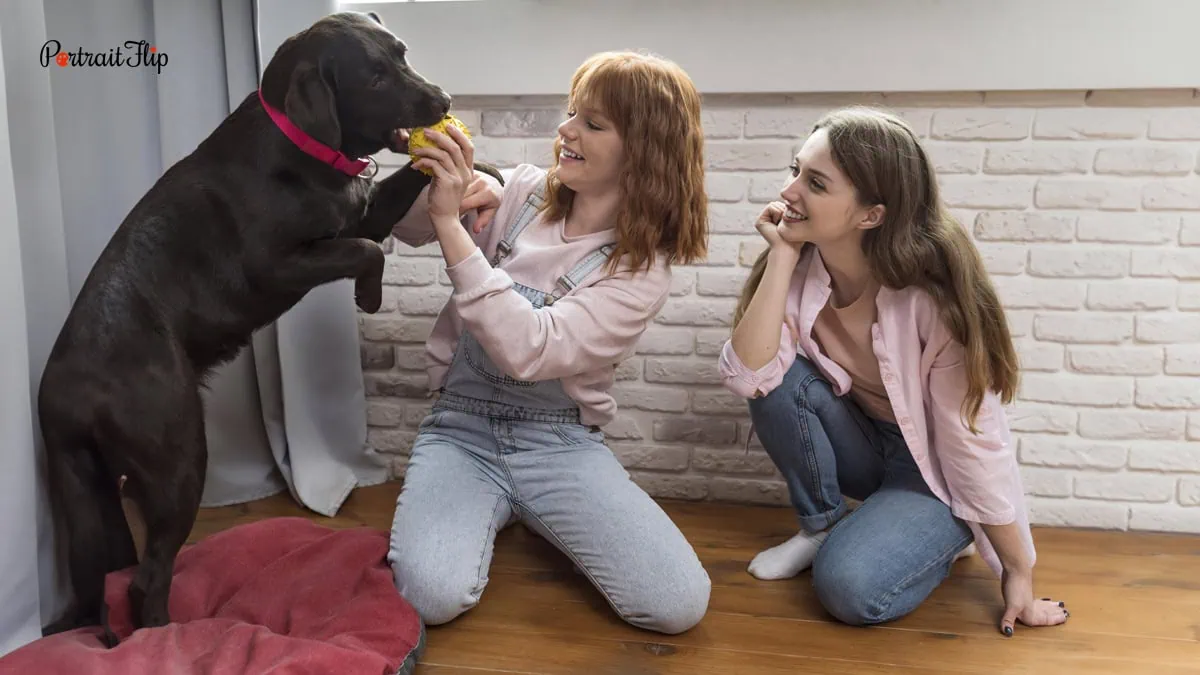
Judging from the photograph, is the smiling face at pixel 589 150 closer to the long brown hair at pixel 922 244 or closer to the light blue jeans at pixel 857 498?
the long brown hair at pixel 922 244

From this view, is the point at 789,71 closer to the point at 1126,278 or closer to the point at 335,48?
the point at 1126,278

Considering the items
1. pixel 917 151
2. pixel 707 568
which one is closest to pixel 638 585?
pixel 707 568

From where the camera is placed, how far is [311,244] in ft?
4.79

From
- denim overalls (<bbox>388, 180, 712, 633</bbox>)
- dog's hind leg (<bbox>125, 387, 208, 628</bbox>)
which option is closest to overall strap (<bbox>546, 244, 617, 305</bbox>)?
denim overalls (<bbox>388, 180, 712, 633</bbox>)

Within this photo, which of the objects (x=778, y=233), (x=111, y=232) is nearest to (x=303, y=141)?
(x=111, y=232)

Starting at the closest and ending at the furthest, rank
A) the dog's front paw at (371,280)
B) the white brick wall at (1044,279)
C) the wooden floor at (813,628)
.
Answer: the dog's front paw at (371,280), the wooden floor at (813,628), the white brick wall at (1044,279)

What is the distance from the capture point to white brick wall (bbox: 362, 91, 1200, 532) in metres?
2.06

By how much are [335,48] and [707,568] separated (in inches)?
48.0

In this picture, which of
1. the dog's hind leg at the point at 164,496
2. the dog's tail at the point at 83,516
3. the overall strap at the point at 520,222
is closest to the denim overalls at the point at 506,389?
the overall strap at the point at 520,222

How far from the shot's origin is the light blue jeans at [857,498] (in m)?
1.70

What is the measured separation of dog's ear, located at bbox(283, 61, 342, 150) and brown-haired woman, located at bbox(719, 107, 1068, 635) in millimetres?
820

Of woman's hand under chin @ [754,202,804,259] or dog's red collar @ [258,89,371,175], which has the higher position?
dog's red collar @ [258,89,371,175]

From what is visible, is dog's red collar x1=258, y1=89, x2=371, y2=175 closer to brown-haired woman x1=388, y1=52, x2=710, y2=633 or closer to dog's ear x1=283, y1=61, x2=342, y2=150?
dog's ear x1=283, y1=61, x2=342, y2=150

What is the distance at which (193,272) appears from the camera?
4.74ft
